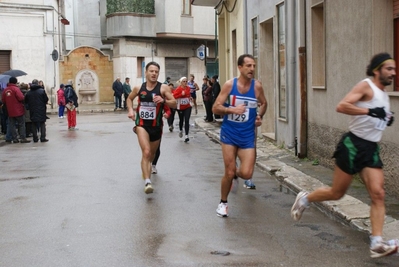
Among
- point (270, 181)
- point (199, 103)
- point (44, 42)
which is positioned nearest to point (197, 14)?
point (199, 103)

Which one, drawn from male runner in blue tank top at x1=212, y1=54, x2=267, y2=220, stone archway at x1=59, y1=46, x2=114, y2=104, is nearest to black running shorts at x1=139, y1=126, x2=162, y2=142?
male runner in blue tank top at x1=212, y1=54, x2=267, y2=220

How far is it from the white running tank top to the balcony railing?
3328 centimetres

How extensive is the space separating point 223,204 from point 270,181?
9.90 feet

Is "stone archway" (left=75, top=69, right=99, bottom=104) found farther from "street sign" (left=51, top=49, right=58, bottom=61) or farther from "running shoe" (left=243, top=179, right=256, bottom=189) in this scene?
"running shoe" (left=243, top=179, right=256, bottom=189)

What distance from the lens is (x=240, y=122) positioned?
746 cm

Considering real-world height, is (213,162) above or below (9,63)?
below

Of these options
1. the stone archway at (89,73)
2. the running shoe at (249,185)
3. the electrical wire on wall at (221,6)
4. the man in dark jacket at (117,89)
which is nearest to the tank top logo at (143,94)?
the running shoe at (249,185)

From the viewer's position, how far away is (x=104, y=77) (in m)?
38.2

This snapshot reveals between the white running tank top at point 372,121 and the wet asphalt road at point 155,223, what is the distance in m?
1.11

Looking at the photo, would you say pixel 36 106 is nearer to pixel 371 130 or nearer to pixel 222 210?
pixel 222 210

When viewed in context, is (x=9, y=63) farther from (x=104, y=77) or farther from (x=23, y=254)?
(x=23, y=254)

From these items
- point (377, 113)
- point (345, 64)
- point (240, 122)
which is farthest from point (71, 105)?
point (377, 113)

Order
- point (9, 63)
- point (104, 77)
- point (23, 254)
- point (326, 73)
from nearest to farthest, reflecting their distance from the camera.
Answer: point (23, 254), point (326, 73), point (9, 63), point (104, 77)

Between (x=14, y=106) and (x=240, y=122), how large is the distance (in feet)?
38.8
